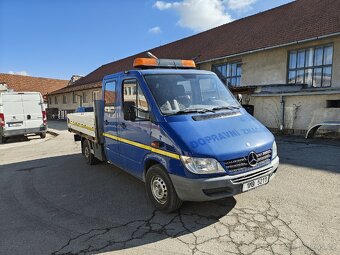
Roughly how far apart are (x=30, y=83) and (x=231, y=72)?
39.0 m

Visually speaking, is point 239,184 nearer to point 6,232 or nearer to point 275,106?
point 6,232

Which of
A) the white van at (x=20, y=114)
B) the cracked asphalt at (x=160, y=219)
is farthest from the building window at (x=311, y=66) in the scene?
the white van at (x=20, y=114)

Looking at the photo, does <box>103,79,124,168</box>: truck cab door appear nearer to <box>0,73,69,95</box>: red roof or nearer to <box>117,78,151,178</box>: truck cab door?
<box>117,78,151,178</box>: truck cab door

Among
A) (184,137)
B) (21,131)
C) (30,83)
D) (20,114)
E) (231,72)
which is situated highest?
(30,83)

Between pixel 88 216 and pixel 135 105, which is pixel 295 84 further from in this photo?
pixel 88 216

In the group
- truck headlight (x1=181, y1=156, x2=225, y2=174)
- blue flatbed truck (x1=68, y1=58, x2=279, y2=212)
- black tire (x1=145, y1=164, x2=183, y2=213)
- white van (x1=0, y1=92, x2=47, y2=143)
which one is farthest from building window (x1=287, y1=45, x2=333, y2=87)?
white van (x1=0, y1=92, x2=47, y2=143)

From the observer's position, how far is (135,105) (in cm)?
451

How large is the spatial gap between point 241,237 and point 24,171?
6.30 metres

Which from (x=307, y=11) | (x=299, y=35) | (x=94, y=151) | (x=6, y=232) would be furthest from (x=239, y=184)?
(x=307, y=11)

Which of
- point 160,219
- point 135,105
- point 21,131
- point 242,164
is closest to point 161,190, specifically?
point 160,219

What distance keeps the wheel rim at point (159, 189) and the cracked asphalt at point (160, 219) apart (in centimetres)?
25

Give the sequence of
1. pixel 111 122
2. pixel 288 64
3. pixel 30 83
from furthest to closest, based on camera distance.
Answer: pixel 30 83 → pixel 288 64 → pixel 111 122

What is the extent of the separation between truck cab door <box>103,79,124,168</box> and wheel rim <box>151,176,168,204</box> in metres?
1.29

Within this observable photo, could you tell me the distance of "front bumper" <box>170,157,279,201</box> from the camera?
11.4 ft
